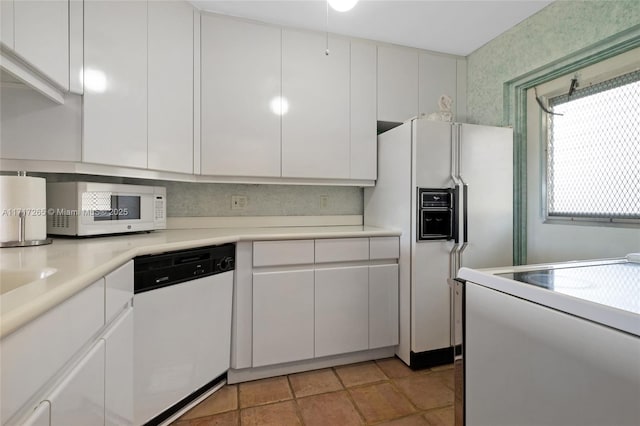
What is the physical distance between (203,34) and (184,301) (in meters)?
1.66

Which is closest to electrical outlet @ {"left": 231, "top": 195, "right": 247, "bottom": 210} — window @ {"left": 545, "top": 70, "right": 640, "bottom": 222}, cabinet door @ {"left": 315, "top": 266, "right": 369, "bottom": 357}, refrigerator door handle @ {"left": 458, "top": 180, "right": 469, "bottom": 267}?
cabinet door @ {"left": 315, "top": 266, "right": 369, "bottom": 357}

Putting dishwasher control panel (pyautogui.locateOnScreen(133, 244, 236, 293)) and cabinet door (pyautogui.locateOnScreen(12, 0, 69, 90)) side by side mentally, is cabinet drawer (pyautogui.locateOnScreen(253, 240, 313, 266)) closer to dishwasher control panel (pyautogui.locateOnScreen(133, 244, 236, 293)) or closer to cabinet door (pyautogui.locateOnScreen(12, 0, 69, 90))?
dishwasher control panel (pyautogui.locateOnScreen(133, 244, 236, 293))

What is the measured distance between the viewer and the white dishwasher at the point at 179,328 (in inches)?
50.5

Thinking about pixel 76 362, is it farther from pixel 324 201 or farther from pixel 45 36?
pixel 324 201

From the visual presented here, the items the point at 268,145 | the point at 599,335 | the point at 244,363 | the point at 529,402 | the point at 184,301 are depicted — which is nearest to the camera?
the point at 599,335

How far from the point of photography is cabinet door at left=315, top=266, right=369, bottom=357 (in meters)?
1.91

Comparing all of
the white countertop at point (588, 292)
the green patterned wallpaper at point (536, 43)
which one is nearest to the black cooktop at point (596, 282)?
the white countertop at point (588, 292)

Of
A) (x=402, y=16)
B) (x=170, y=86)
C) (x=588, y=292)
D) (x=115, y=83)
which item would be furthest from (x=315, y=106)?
(x=588, y=292)

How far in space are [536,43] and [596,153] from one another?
2.78 feet

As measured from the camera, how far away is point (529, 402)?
78 cm

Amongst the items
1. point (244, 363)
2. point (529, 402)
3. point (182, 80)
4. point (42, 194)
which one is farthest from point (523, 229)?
point (42, 194)

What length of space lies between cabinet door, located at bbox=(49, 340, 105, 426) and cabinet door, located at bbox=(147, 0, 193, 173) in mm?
1083

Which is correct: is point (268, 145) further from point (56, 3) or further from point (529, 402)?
point (529, 402)

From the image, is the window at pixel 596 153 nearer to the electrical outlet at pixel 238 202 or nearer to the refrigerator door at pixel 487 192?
the refrigerator door at pixel 487 192
